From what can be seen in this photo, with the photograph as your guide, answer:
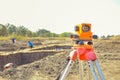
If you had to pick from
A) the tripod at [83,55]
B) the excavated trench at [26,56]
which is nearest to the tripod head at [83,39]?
the tripod at [83,55]

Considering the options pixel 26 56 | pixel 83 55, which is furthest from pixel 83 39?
pixel 26 56

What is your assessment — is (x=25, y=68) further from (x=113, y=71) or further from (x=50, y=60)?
(x=113, y=71)

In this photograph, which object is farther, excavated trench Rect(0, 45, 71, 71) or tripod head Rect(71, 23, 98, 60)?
excavated trench Rect(0, 45, 71, 71)

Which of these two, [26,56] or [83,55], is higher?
[83,55]

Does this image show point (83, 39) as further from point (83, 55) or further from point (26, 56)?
point (26, 56)

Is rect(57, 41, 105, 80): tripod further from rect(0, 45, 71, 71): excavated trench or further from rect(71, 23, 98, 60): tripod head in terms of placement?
rect(0, 45, 71, 71): excavated trench

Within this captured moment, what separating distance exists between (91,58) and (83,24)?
1.81ft

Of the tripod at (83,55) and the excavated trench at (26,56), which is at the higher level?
the tripod at (83,55)

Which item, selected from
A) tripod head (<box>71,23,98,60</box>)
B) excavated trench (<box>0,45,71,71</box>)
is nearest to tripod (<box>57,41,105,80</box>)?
tripod head (<box>71,23,98,60</box>)

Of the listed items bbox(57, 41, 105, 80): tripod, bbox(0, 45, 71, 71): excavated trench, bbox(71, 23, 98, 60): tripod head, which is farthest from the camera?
bbox(0, 45, 71, 71): excavated trench

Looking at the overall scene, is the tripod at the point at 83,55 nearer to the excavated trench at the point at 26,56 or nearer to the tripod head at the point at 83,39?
the tripod head at the point at 83,39

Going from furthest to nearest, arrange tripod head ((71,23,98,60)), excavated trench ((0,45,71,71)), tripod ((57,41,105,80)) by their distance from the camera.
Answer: excavated trench ((0,45,71,71)) < tripod head ((71,23,98,60)) < tripod ((57,41,105,80))

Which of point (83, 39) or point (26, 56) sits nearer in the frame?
point (83, 39)

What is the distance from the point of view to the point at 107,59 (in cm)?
1662
